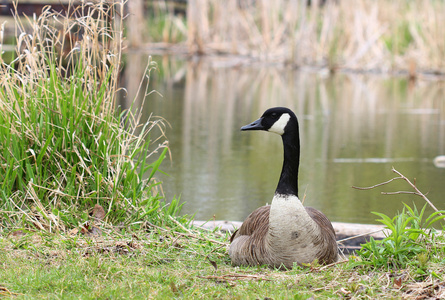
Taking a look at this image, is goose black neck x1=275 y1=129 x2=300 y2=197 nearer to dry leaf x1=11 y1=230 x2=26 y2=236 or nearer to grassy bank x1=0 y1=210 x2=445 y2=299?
grassy bank x1=0 y1=210 x2=445 y2=299

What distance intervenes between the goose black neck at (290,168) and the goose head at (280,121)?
4 cm

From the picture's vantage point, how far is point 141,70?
1916 centimetres

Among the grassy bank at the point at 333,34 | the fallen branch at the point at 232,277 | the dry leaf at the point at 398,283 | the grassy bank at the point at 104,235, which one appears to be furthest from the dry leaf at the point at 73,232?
the grassy bank at the point at 333,34

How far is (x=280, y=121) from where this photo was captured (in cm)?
468

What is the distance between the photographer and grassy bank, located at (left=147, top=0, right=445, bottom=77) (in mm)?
19656

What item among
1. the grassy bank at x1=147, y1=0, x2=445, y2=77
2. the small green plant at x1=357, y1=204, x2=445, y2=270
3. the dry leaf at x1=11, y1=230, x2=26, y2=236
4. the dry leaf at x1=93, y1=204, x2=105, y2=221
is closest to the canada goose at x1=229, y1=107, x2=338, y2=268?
the small green plant at x1=357, y1=204, x2=445, y2=270

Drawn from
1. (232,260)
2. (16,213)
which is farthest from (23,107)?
(232,260)

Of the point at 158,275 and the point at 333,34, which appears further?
the point at 333,34

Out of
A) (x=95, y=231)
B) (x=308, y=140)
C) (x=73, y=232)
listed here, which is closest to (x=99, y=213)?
(x=95, y=231)

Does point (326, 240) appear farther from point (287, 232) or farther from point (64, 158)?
point (64, 158)

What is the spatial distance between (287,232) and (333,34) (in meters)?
17.6

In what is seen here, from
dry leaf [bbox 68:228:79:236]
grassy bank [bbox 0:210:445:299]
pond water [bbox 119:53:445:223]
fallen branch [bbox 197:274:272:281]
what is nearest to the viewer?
grassy bank [bbox 0:210:445:299]

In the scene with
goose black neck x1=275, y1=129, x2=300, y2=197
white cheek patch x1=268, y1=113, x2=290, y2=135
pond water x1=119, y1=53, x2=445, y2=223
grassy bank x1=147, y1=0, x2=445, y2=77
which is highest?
grassy bank x1=147, y1=0, x2=445, y2=77

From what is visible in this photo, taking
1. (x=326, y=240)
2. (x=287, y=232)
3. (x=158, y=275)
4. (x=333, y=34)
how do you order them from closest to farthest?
(x=158, y=275), (x=287, y=232), (x=326, y=240), (x=333, y=34)
